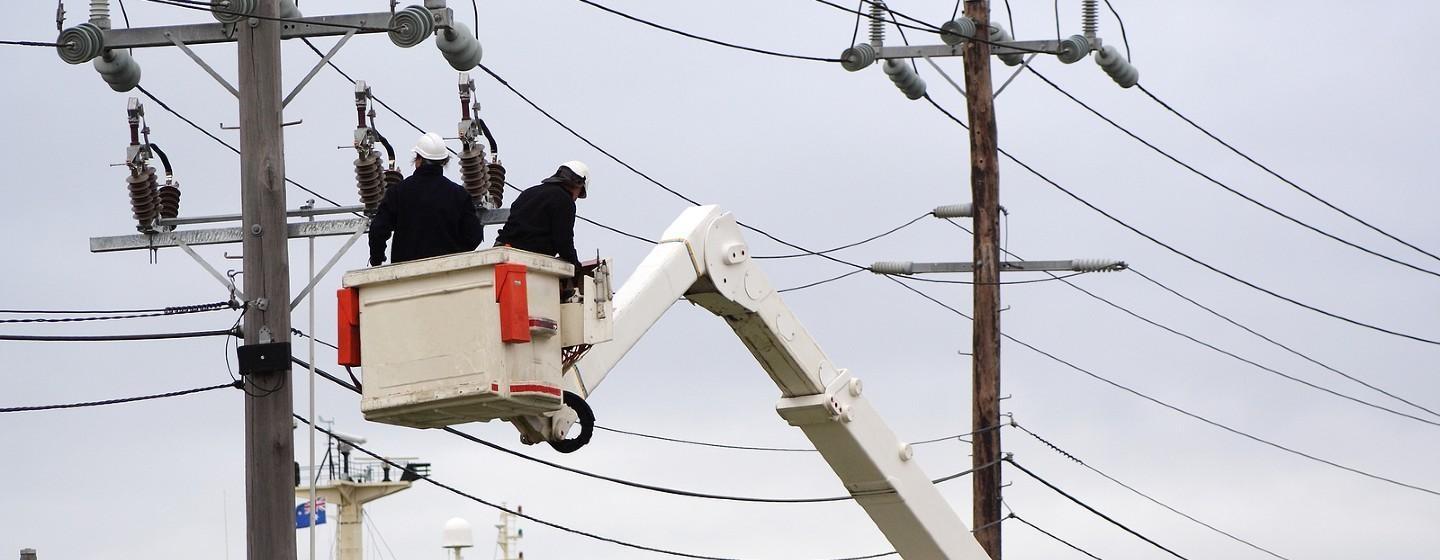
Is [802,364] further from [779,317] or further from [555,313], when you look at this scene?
[555,313]

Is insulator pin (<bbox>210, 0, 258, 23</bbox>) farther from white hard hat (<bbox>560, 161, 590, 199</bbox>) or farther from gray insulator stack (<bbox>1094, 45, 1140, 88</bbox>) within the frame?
gray insulator stack (<bbox>1094, 45, 1140, 88</bbox>)

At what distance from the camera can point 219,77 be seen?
1495 centimetres

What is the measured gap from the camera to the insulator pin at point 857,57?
2283 cm

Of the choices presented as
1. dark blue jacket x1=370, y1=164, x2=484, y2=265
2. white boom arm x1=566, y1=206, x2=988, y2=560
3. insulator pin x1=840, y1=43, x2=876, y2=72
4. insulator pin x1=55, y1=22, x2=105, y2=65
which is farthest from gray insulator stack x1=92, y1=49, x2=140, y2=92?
insulator pin x1=840, y1=43, x2=876, y2=72

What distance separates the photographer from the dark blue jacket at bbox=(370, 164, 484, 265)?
519 inches

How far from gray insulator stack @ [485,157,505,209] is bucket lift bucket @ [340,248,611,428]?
5181 millimetres

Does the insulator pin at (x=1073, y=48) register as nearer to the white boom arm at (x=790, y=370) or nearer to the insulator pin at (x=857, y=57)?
the insulator pin at (x=857, y=57)

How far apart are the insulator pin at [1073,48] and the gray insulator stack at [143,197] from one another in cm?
988

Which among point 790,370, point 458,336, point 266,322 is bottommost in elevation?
point 458,336

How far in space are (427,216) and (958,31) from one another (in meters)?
10.7

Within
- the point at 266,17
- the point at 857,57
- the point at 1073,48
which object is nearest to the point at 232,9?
the point at 266,17

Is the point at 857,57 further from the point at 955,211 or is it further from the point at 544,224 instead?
the point at 544,224

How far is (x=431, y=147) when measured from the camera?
43.7 feet

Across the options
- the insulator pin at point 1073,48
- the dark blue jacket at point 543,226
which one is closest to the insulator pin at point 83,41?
the dark blue jacket at point 543,226
